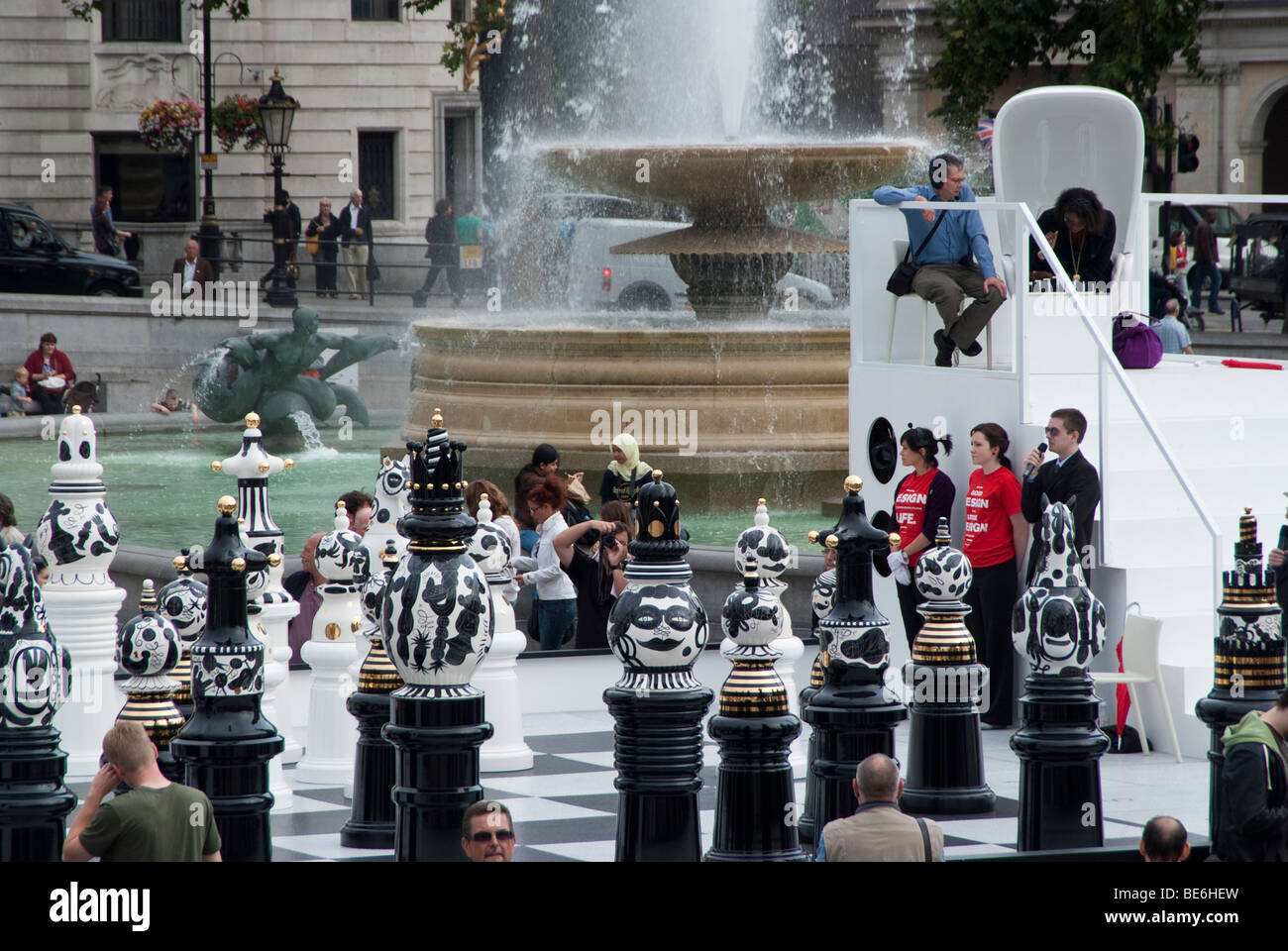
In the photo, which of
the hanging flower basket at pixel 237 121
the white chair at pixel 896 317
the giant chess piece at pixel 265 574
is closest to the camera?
the giant chess piece at pixel 265 574

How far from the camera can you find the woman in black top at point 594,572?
38.5ft

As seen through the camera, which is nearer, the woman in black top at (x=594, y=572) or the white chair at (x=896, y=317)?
the woman in black top at (x=594, y=572)

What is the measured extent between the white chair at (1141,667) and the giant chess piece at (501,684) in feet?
7.77

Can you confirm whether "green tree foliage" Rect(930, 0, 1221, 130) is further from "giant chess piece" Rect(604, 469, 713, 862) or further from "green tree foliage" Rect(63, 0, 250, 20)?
"giant chess piece" Rect(604, 469, 713, 862)

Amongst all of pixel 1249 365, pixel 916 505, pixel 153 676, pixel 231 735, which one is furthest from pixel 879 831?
pixel 1249 365

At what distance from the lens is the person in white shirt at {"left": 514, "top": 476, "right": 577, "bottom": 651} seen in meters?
11.7

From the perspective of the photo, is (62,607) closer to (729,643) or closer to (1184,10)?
(729,643)

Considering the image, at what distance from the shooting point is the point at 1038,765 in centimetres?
743

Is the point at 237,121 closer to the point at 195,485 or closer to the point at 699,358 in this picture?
the point at 195,485

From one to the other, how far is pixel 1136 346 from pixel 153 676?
7.63 metres

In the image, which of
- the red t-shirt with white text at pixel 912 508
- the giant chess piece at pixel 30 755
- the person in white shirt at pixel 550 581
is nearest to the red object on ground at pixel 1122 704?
the red t-shirt with white text at pixel 912 508

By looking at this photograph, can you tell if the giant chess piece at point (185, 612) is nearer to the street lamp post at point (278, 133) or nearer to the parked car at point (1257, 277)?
the parked car at point (1257, 277)

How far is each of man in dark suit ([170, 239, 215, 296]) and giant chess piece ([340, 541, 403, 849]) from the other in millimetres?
24606

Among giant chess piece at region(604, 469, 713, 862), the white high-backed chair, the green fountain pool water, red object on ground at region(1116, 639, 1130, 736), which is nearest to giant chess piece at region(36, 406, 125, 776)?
giant chess piece at region(604, 469, 713, 862)
